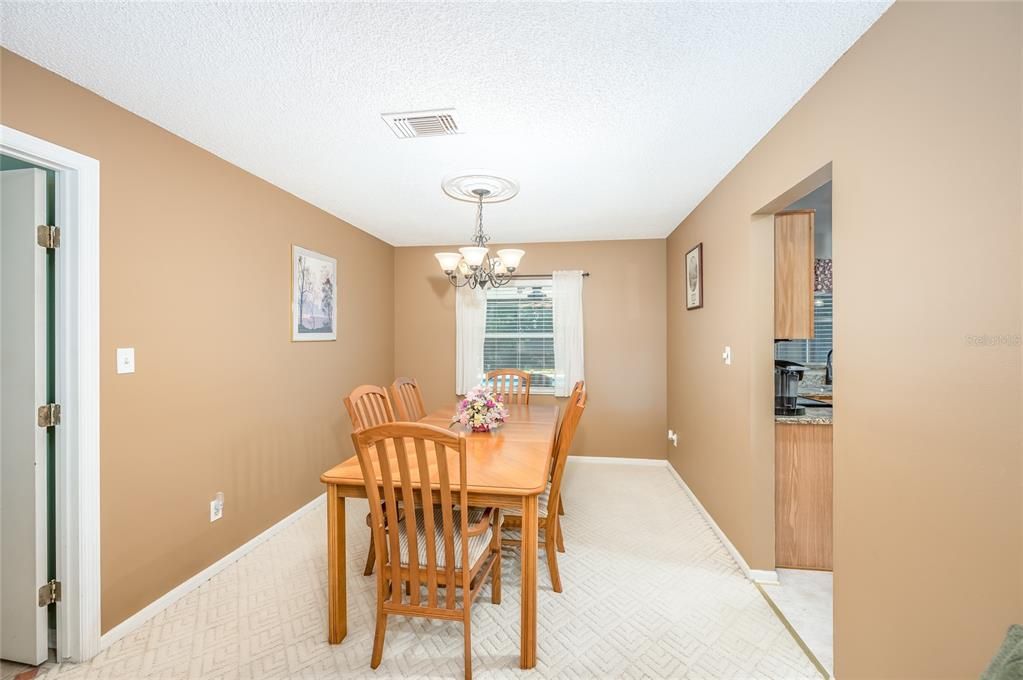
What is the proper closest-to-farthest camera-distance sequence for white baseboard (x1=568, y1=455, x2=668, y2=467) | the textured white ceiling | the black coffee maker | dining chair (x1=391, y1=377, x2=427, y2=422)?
1. the textured white ceiling
2. the black coffee maker
3. dining chair (x1=391, y1=377, x2=427, y2=422)
4. white baseboard (x1=568, y1=455, x2=668, y2=467)

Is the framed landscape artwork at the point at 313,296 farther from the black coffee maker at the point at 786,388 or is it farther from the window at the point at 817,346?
the window at the point at 817,346

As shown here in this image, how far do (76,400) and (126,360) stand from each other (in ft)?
0.82

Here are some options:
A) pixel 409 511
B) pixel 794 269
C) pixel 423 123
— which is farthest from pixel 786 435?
pixel 423 123

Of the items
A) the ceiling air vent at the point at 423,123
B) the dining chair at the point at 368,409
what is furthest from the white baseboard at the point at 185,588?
the ceiling air vent at the point at 423,123

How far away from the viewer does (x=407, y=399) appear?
312cm

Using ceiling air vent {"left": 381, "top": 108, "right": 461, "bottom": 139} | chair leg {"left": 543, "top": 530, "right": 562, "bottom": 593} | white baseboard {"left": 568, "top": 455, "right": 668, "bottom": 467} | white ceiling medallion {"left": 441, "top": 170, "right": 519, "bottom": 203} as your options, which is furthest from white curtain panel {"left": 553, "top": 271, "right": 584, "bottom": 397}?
ceiling air vent {"left": 381, "top": 108, "right": 461, "bottom": 139}

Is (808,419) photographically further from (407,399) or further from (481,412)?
(407,399)

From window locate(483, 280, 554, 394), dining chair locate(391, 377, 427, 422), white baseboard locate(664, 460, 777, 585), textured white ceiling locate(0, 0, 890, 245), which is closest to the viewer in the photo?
textured white ceiling locate(0, 0, 890, 245)

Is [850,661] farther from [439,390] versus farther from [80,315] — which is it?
[439,390]

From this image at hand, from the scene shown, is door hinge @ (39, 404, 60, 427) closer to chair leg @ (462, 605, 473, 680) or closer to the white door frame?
the white door frame

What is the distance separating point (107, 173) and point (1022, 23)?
3086 millimetres

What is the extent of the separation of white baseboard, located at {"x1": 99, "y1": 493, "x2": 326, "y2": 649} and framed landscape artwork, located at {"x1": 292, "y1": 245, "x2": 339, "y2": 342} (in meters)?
1.36

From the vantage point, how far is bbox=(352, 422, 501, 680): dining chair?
4.76 ft

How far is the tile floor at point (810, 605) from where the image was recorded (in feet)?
5.86
